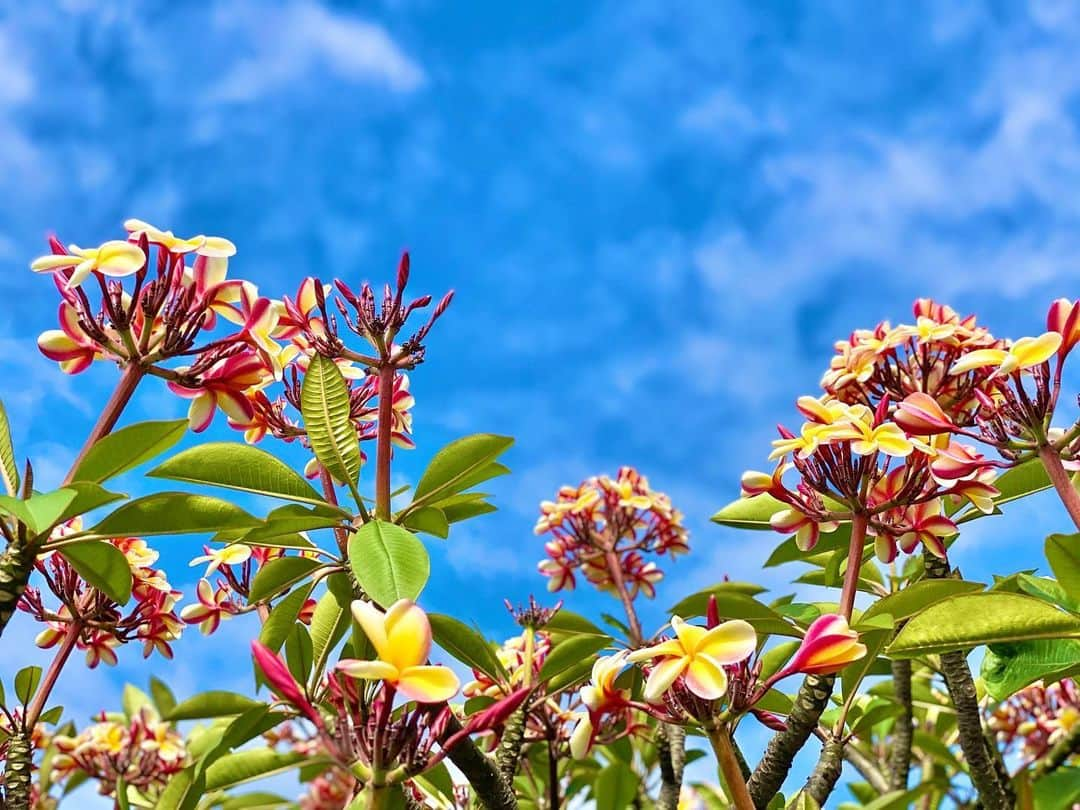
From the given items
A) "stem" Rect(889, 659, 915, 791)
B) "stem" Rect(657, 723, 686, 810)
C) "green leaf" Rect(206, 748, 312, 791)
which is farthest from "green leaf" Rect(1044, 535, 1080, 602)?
"green leaf" Rect(206, 748, 312, 791)

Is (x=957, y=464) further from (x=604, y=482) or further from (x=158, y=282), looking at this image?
(x=604, y=482)

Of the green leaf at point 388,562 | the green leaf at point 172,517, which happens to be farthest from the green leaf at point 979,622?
the green leaf at point 172,517

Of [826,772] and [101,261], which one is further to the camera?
[826,772]

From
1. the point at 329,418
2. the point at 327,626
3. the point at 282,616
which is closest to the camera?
the point at 329,418

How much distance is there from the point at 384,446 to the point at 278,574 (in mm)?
397

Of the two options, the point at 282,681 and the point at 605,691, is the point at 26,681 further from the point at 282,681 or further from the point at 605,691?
the point at 605,691

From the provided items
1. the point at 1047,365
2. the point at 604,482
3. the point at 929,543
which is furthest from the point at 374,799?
the point at 604,482

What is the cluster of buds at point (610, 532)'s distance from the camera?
491 cm

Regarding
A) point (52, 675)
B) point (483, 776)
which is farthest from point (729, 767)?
point (52, 675)

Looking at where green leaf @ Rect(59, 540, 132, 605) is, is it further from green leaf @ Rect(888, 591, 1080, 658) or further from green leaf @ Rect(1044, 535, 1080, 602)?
green leaf @ Rect(1044, 535, 1080, 602)

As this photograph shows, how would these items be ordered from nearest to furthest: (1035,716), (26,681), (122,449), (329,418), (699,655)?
(699,655)
(122,449)
(329,418)
(26,681)
(1035,716)

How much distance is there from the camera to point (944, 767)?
4.45 meters

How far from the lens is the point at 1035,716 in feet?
16.0

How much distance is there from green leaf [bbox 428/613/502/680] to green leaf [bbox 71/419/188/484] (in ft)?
2.64
